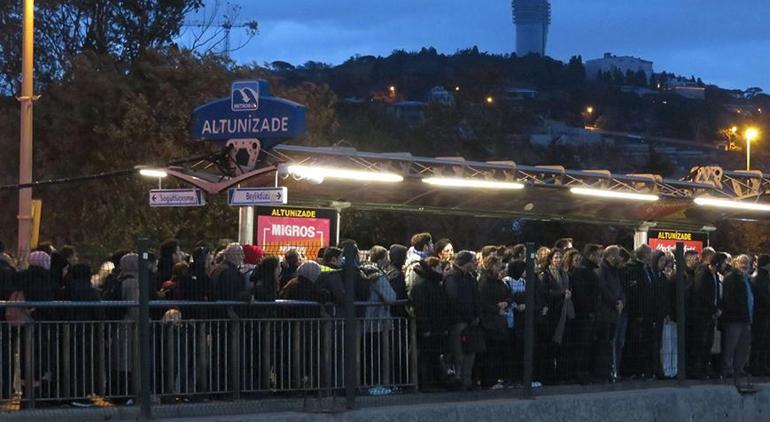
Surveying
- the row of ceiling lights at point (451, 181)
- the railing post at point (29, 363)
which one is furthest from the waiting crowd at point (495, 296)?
the row of ceiling lights at point (451, 181)

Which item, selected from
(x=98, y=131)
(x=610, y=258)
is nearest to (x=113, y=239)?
(x=98, y=131)

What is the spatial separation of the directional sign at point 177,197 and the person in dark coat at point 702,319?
6.65 metres

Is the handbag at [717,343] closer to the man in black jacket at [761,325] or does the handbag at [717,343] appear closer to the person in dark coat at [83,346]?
the man in black jacket at [761,325]

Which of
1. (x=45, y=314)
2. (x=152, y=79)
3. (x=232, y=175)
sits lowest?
(x=45, y=314)

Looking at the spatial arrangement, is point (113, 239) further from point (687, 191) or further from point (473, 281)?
point (473, 281)

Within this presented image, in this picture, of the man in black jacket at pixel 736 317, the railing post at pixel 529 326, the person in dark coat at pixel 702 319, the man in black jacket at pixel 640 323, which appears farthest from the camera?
the man in black jacket at pixel 736 317

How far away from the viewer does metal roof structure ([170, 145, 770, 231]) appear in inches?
859

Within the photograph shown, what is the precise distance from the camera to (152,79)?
120 ft

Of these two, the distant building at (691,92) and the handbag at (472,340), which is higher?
the distant building at (691,92)

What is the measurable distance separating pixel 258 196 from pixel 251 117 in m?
1.41

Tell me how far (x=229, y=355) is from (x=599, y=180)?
1542 centimetres

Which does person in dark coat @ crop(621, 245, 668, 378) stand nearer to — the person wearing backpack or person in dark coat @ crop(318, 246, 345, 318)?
the person wearing backpack

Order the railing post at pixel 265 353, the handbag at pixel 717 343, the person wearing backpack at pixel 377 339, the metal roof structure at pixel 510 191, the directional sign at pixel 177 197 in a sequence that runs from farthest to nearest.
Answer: the metal roof structure at pixel 510 191 → the directional sign at pixel 177 197 → the handbag at pixel 717 343 → the person wearing backpack at pixel 377 339 → the railing post at pixel 265 353

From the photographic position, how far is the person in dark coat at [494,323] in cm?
1380
